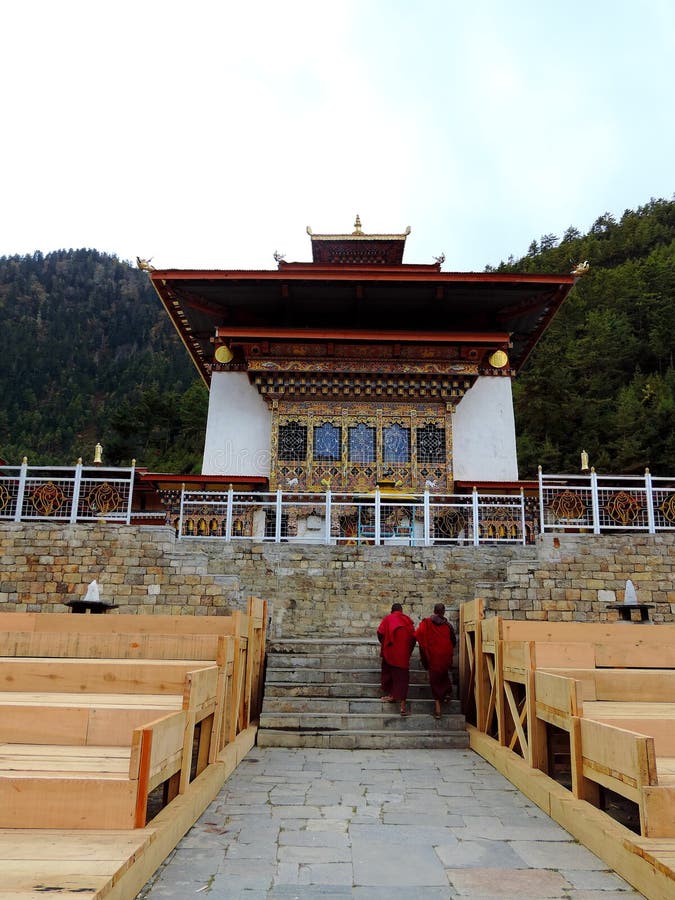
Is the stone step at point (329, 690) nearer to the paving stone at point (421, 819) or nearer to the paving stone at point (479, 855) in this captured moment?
the paving stone at point (421, 819)

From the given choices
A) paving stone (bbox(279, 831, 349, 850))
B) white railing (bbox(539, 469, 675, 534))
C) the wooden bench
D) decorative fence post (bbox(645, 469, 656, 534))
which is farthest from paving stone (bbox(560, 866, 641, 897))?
decorative fence post (bbox(645, 469, 656, 534))

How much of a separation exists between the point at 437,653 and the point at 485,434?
38.4ft

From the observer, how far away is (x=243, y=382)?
1892cm

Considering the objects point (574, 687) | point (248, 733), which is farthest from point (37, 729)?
point (248, 733)

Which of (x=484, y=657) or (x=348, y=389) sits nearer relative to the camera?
(x=484, y=657)

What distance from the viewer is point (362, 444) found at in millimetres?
17812

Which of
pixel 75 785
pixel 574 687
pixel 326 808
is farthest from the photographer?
pixel 326 808

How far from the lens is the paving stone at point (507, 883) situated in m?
3.20

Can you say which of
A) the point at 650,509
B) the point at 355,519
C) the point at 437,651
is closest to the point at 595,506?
the point at 650,509

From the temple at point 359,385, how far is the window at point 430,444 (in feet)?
0.08

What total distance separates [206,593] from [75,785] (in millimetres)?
8285

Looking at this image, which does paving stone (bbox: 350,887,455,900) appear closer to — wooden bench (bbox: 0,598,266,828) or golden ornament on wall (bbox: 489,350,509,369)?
wooden bench (bbox: 0,598,266,828)

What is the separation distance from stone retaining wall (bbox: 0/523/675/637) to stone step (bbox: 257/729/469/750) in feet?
10.7

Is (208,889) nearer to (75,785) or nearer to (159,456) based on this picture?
(75,785)
